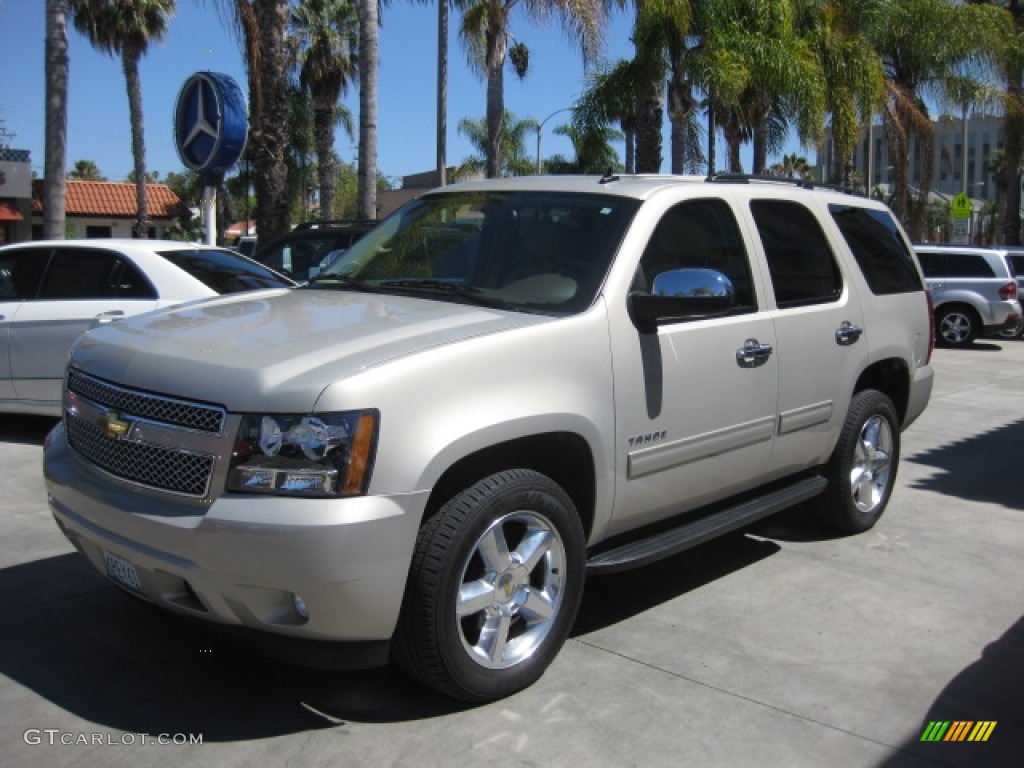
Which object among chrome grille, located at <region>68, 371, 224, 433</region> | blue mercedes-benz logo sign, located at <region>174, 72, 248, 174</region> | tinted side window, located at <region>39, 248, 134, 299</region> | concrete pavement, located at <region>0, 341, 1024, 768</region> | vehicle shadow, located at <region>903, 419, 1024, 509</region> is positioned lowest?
concrete pavement, located at <region>0, 341, 1024, 768</region>

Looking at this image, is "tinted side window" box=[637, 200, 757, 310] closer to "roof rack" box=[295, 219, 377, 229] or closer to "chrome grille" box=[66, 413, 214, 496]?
"chrome grille" box=[66, 413, 214, 496]

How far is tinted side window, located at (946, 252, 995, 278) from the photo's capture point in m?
18.0

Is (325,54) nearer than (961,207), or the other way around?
(961,207)

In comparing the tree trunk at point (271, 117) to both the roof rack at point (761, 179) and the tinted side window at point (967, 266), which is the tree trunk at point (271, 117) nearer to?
the roof rack at point (761, 179)

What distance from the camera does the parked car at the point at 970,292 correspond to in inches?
696

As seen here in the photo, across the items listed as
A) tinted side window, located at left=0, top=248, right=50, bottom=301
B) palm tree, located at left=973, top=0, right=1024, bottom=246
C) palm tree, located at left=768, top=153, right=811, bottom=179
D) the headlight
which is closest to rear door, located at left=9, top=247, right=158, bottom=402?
tinted side window, located at left=0, top=248, right=50, bottom=301

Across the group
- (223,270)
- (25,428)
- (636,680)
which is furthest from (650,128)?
(636,680)

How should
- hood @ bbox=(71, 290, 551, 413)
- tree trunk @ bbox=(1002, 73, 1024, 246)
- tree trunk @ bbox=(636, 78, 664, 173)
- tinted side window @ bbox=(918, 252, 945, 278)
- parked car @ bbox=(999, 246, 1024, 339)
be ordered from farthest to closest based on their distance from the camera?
tree trunk @ bbox=(1002, 73, 1024, 246) → parked car @ bbox=(999, 246, 1024, 339) → tree trunk @ bbox=(636, 78, 664, 173) → tinted side window @ bbox=(918, 252, 945, 278) → hood @ bbox=(71, 290, 551, 413)

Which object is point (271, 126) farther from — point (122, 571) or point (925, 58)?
point (925, 58)

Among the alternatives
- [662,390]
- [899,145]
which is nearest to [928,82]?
[899,145]

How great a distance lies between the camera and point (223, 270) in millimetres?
8312

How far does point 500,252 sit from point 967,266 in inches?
627

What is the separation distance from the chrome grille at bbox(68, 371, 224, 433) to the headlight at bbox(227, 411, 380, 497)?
14 cm

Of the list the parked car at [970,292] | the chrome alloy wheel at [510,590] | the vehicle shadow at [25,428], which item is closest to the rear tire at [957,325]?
the parked car at [970,292]
